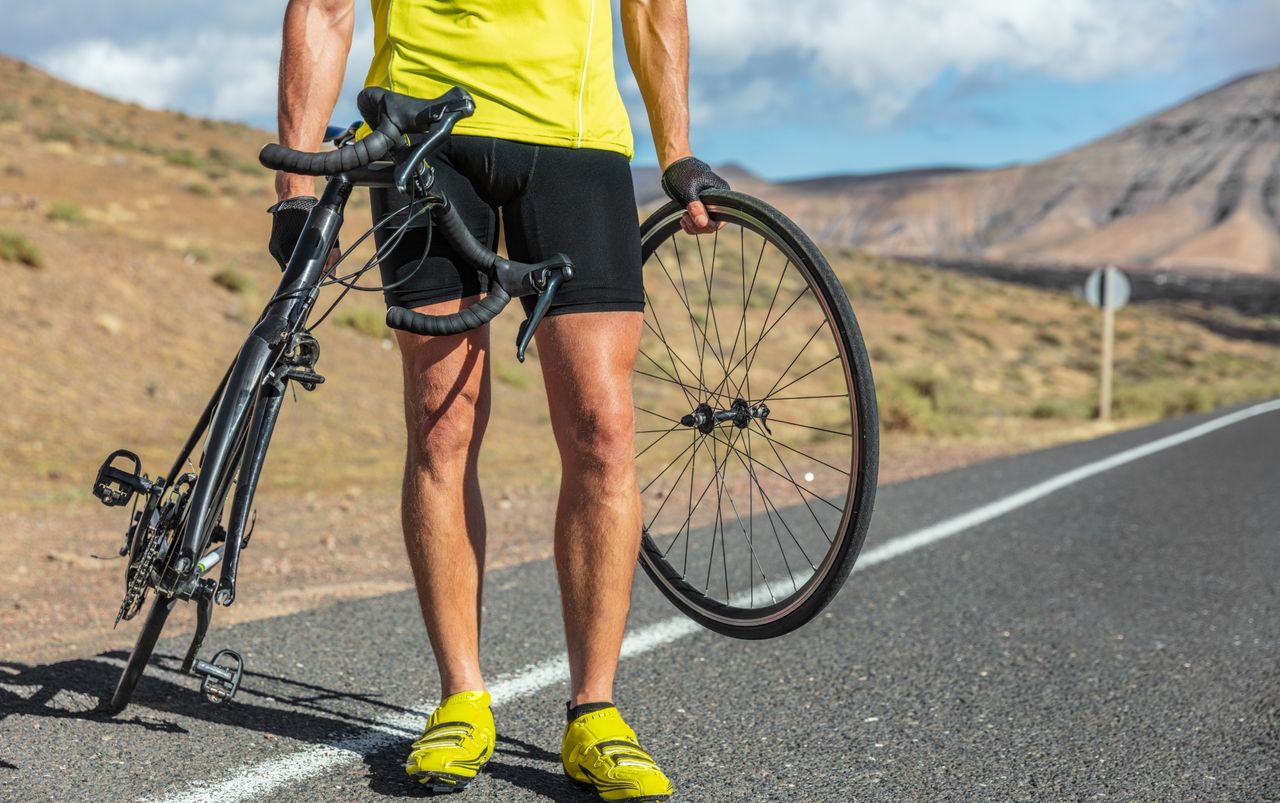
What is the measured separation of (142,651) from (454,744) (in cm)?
76

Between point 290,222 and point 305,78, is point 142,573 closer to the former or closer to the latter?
point 290,222

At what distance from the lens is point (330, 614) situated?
431 centimetres

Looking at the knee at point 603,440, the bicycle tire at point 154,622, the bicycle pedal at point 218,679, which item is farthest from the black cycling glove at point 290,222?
the bicycle pedal at point 218,679

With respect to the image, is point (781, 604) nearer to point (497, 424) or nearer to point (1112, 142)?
point (497, 424)

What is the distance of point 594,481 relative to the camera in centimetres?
265

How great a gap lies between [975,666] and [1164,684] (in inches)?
20.3

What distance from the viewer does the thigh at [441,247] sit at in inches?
102

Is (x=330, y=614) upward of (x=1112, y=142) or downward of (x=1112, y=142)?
downward

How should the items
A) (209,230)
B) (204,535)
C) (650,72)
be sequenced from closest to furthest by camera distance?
(204,535) → (650,72) → (209,230)

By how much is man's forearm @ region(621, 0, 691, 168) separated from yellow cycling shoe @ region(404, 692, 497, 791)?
124 cm

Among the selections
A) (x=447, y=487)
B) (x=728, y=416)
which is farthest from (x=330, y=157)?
(x=728, y=416)

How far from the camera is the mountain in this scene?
130 m

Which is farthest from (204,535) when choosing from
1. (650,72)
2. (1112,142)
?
(1112,142)

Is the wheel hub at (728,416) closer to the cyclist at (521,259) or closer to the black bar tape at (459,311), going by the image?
the cyclist at (521,259)
